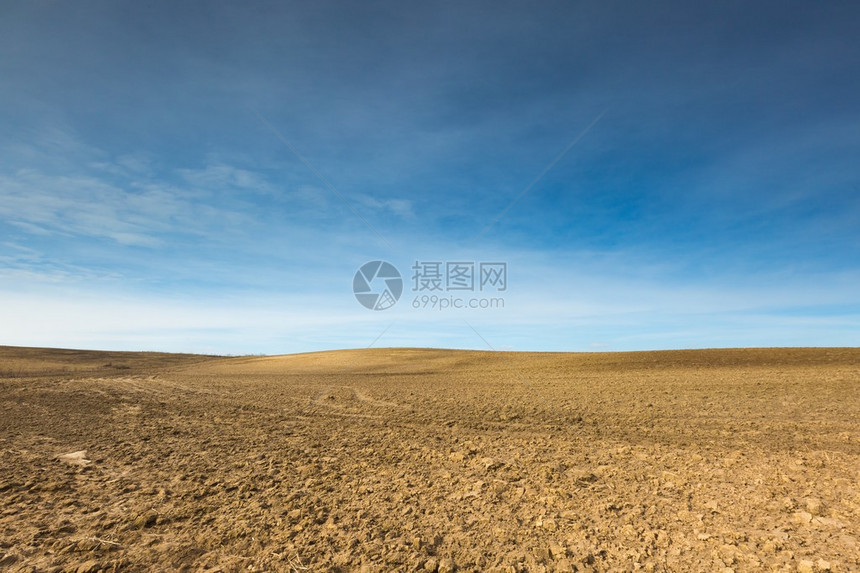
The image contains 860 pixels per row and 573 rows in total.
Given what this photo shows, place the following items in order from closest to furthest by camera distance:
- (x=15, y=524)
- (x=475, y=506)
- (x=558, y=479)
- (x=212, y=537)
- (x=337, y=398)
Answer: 1. (x=212, y=537)
2. (x=15, y=524)
3. (x=475, y=506)
4. (x=558, y=479)
5. (x=337, y=398)

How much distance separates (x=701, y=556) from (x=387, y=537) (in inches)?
103

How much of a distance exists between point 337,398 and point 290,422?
3.95 meters

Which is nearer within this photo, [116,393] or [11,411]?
[11,411]

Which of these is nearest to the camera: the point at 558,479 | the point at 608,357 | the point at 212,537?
the point at 212,537

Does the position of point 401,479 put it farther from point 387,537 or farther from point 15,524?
point 15,524

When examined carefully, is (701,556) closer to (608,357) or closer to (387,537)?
(387,537)

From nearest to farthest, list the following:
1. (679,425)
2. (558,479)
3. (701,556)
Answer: (701,556) → (558,479) → (679,425)

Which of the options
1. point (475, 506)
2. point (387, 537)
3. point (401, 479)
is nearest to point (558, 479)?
point (475, 506)

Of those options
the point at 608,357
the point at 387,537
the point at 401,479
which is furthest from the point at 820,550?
the point at 608,357

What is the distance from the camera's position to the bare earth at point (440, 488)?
3.77m

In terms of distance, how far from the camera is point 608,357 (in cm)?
2794

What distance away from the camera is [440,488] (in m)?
5.30

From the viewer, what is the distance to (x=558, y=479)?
18.1ft

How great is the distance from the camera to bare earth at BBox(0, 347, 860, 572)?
377 cm
